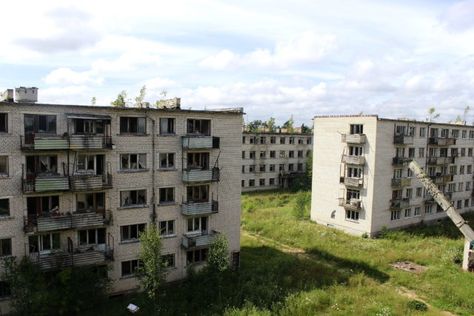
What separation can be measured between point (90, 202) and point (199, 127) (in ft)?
34.1

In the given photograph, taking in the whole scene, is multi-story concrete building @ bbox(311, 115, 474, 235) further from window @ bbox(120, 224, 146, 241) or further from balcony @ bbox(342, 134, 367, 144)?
window @ bbox(120, 224, 146, 241)

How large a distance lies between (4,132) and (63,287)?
10.8m

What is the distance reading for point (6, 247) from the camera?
2627cm

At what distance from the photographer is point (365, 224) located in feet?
160

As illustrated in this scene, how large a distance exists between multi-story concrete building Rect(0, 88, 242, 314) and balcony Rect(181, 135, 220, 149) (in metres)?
0.08

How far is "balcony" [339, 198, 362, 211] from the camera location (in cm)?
4894

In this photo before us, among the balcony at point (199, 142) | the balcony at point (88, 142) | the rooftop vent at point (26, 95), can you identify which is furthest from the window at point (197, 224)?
the rooftop vent at point (26, 95)

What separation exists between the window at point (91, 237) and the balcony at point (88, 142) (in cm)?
627

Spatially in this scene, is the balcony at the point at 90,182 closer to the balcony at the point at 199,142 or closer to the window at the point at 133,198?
the window at the point at 133,198

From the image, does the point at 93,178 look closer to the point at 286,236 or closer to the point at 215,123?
the point at 215,123

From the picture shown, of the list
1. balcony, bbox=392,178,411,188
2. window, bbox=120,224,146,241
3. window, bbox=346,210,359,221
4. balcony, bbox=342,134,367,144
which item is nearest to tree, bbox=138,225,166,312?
window, bbox=120,224,146,241

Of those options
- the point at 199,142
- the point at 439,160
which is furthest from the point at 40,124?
the point at 439,160

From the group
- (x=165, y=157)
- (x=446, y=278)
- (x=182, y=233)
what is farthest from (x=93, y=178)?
(x=446, y=278)

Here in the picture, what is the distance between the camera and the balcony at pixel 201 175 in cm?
3190
